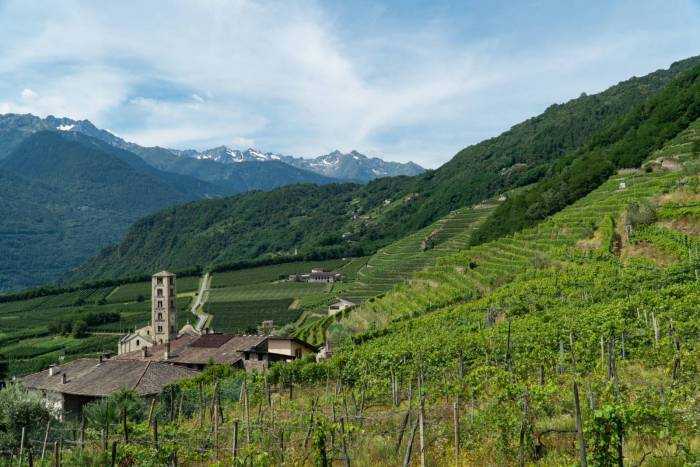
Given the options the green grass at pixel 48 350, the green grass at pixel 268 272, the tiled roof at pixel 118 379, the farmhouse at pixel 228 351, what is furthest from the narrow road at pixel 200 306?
the tiled roof at pixel 118 379

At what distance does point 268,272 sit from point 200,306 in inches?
1530

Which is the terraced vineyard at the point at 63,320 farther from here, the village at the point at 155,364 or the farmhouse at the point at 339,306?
the farmhouse at the point at 339,306

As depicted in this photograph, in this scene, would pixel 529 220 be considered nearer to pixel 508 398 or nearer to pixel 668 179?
pixel 668 179

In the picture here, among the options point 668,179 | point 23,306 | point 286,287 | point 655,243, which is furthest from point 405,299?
point 23,306

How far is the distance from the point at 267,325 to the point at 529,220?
45.8 m

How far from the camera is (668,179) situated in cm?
4978

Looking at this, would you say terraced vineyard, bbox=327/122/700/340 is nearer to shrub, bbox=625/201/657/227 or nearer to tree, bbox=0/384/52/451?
shrub, bbox=625/201/657/227

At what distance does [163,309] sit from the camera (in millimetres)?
80562

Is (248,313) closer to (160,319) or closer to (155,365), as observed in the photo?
(160,319)

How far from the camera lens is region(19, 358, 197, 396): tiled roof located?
41.1 meters

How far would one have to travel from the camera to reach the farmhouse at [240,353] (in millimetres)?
→ 52069

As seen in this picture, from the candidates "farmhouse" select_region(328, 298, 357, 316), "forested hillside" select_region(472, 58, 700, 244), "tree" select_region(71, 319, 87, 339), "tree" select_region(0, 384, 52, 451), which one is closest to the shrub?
"tree" select_region(0, 384, 52, 451)

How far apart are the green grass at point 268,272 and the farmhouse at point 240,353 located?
79.7m

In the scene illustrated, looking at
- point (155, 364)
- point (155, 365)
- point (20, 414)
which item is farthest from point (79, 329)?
point (20, 414)
